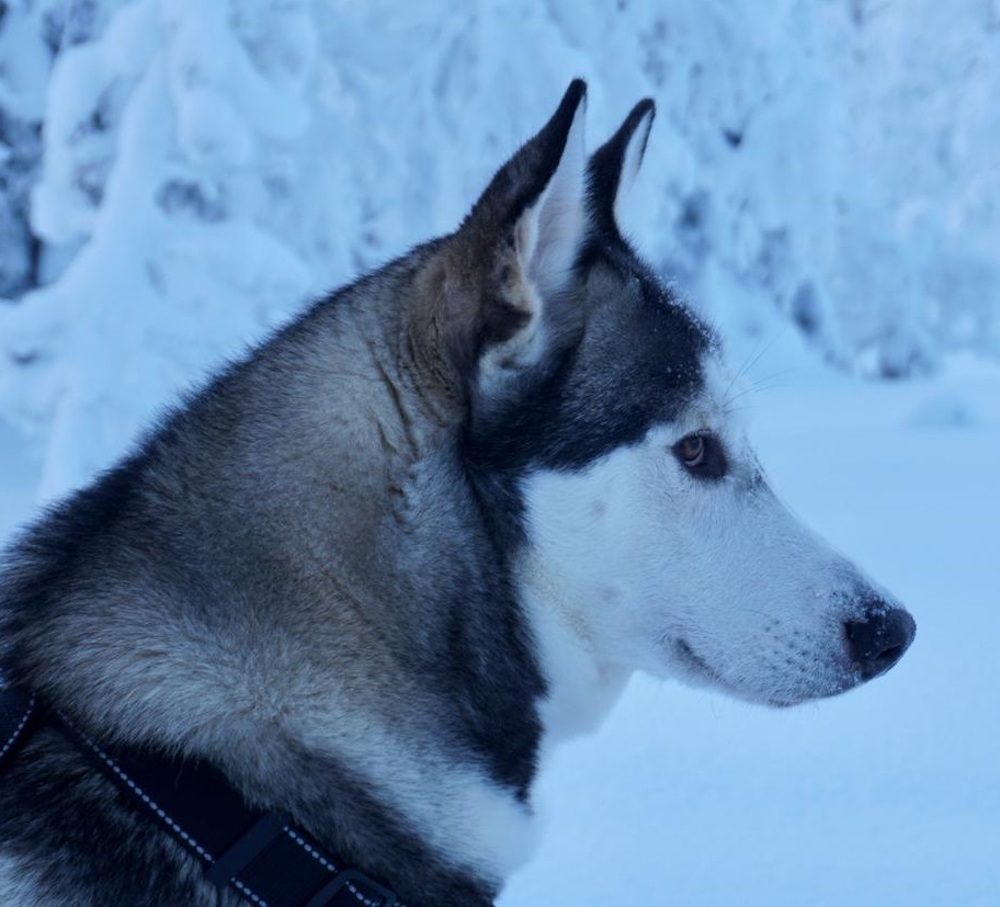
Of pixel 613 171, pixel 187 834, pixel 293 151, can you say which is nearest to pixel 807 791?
pixel 613 171

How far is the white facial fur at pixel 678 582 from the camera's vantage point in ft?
5.22

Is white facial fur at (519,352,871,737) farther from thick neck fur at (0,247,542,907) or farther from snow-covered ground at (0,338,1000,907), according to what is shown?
snow-covered ground at (0,338,1000,907)

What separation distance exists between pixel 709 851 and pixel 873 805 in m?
0.45

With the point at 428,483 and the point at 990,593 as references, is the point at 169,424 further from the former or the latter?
the point at 990,593

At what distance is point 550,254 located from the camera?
1.61 m

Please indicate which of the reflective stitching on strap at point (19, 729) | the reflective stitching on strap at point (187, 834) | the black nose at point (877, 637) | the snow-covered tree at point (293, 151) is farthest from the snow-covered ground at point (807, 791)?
the snow-covered tree at point (293, 151)

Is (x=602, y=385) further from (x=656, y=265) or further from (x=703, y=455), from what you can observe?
(x=656, y=265)

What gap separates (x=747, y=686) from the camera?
169 centimetres

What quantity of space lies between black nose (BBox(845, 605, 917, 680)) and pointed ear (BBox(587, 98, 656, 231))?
2.17 ft

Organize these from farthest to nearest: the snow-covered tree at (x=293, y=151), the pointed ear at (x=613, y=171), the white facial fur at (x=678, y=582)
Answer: the snow-covered tree at (x=293, y=151) → the pointed ear at (x=613, y=171) → the white facial fur at (x=678, y=582)

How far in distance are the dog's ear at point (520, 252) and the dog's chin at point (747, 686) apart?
0.45m

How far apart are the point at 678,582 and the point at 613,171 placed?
606mm

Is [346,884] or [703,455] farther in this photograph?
[703,455]

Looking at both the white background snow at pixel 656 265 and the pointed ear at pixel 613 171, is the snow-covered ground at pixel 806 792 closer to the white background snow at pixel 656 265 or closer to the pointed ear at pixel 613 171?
the white background snow at pixel 656 265
